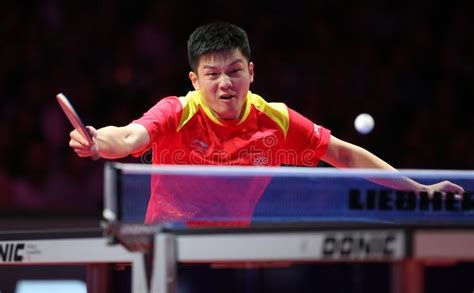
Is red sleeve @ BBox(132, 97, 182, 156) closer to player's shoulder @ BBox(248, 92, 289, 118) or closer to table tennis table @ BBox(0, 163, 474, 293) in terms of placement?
player's shoulder @ BBox(248, 92, 289, 118)

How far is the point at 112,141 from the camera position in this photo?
3.94m

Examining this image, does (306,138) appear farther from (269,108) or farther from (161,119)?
(161,119)

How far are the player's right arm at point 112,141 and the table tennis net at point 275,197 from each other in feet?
0.53

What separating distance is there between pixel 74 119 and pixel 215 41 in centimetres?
123

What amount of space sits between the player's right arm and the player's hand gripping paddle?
20mm

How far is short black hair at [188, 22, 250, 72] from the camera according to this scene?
4512mm

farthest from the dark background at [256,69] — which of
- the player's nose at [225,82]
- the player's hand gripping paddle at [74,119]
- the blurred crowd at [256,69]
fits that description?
the player's hand gripping paddle at [74,119]

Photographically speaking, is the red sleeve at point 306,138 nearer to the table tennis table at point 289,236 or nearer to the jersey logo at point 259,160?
the jersey logo at point 259,160

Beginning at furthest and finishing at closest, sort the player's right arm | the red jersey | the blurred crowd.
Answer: the blurred crowd < the red jersey < the player's right arm

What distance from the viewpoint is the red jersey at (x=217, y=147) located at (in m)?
4.11

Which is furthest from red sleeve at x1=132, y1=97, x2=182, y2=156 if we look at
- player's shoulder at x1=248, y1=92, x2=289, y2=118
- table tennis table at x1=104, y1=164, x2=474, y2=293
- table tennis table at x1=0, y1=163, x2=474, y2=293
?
table tennis table at x1=104, y1=164, x2=474, y2=293

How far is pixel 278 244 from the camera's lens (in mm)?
3121

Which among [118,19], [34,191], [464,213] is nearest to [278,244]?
[464,213]

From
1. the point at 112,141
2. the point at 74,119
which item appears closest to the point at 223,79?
the point at 112,141
